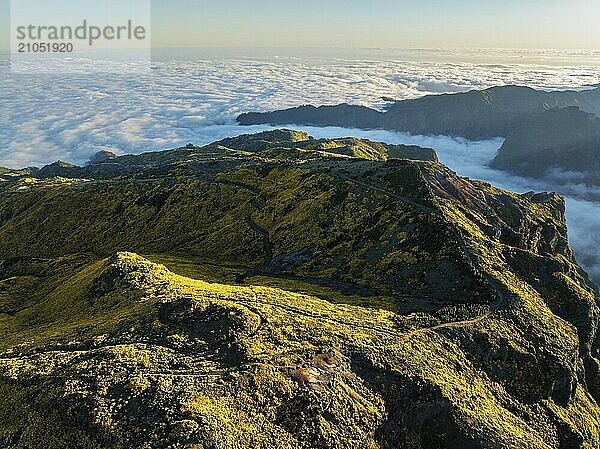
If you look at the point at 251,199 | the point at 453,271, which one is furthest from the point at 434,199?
the point at 251,199

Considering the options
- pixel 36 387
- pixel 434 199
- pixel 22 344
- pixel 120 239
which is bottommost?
pixel 120 239

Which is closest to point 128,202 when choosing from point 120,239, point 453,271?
point 120,239

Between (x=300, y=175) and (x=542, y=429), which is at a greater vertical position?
(x=300, y=175)

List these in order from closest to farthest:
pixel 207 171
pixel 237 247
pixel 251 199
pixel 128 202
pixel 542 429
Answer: pixel 542 429 → pixel 237 247 → pixel 251 199 → pixel 128 202 → pixel 207 171

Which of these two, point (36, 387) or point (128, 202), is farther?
point (128, 202)

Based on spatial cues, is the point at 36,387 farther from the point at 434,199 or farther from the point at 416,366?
the point at 434,199

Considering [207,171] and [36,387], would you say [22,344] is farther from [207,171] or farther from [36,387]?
[207,171]

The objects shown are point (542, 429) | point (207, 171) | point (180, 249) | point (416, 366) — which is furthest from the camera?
point (207, 171)
